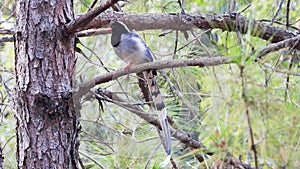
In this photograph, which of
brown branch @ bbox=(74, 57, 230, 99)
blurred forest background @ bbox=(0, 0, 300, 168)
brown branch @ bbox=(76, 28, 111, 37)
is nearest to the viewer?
blurred forest background @ bbox=(0, 0, 300, 168)

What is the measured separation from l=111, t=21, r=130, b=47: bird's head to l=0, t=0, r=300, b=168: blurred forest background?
11 cm

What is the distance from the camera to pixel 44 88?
1559mm

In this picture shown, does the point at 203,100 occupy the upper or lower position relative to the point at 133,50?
lower

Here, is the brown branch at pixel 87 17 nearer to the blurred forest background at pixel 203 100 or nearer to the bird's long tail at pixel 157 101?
the blurred forest background at pixel 203 100

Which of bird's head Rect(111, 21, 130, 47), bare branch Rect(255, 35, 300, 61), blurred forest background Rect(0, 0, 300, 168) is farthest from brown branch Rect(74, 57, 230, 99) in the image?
bird's head Rect(111, 21, 130, 47)

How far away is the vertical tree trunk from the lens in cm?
155

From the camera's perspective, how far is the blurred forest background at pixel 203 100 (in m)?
0.99

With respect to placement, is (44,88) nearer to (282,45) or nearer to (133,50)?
(133,50)

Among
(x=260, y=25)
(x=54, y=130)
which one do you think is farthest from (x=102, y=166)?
(x=260, y=25)

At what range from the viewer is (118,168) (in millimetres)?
1902

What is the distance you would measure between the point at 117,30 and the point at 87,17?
16.4 inches

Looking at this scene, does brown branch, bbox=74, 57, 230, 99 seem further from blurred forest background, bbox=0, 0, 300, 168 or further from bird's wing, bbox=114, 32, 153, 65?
bird's wing, bbox=114, 32, 153, 65

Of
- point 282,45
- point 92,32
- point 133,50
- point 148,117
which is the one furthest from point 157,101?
point 282,45

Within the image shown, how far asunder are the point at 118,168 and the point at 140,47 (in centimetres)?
47
